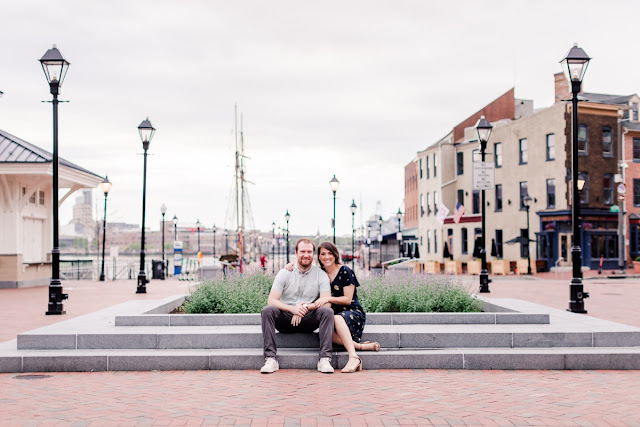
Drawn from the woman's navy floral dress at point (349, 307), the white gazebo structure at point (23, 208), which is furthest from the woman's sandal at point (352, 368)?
the white gazebo structure at point (23, 208)

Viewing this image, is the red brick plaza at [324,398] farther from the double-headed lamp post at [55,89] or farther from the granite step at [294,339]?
the double-headed lamp post at [55,89]

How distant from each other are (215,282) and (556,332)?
18.5ft

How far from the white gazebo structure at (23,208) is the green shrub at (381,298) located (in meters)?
14.7

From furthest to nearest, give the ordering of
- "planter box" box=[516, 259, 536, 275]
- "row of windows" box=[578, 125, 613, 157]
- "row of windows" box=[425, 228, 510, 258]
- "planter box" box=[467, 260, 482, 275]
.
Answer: "row of windows" box=[425, 228, 510, 258] < "row of windows" box=[578, 125, 613, 157] < "planter box" box=[516, 259, 536, 275] < "planter box" box=[467, 260, 482, 275]

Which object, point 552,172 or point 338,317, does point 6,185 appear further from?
point 552,172

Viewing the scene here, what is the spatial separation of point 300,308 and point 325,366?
31.3 inches

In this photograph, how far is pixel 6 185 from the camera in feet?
77.1

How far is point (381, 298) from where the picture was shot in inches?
417

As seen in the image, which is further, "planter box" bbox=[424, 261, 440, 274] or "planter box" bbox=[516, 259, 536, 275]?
"planter box" bbox=[424, 261, 440, 274]

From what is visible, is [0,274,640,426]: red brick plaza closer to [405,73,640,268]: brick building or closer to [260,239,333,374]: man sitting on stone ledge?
[260,239,333,374]: man sitting on stone ledge

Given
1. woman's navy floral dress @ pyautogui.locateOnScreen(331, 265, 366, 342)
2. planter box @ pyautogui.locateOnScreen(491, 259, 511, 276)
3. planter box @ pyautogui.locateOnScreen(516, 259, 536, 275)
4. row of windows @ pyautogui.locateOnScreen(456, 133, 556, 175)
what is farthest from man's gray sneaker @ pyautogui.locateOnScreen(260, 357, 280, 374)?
planter box @ pyautogui.locateOnScreen(516, 259, 536, 275)

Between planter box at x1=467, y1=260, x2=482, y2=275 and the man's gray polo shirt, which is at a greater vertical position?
the man's gray polo shirt

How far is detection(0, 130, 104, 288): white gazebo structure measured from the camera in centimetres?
2286

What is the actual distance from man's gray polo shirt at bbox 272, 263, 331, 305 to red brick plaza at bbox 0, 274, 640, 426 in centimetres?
99
